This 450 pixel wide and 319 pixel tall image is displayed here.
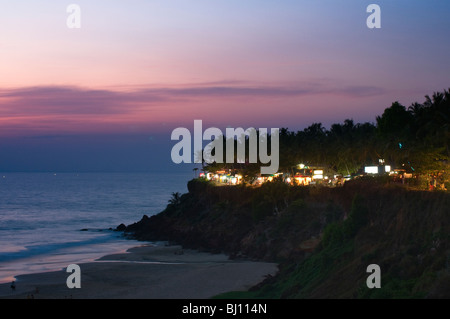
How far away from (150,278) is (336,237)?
56.6 feet

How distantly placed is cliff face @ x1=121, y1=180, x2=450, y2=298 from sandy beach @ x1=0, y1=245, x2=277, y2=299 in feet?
10.7

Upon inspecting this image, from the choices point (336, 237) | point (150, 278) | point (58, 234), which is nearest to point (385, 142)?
point (336, 237)

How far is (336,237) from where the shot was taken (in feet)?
151

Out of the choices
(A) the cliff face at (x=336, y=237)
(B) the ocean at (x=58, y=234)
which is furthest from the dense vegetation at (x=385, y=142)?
(B) the ocean at (x=58, y=234)

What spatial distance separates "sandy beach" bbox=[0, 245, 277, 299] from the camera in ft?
150

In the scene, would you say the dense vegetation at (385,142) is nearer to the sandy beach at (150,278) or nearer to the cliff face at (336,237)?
the cliff face at (336,237)

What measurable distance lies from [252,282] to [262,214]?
984 inches

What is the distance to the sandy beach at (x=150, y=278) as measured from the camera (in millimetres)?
45812

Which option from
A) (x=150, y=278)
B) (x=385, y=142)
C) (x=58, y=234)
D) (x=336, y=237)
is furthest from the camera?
(x=58, y=234)

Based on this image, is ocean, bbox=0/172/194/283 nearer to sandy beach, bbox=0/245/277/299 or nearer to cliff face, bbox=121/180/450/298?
sandy beach, bbox=0/245/277/299

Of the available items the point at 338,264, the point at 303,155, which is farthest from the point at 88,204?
the point at 338,264

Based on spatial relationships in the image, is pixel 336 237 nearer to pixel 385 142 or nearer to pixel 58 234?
pixel 385 142
